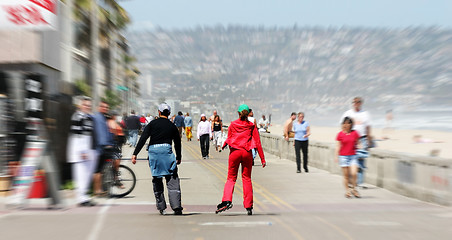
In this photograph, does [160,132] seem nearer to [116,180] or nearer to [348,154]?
[116,180]

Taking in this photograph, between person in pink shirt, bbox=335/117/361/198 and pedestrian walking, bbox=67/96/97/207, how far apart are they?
487cm

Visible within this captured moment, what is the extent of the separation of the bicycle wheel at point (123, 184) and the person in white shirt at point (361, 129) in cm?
484

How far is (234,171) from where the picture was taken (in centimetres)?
1193

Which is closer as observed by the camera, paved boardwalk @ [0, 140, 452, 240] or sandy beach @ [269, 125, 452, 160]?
paved boardwalk @ [0, 140, 452, 240]

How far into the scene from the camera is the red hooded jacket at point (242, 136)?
11.9 m

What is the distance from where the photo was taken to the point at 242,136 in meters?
11.9

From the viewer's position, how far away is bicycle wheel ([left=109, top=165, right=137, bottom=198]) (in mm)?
14047

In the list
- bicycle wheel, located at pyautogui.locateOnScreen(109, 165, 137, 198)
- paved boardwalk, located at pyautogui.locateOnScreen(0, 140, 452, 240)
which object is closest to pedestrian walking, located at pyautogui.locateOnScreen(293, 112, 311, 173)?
paved boardwalk, located at pyautogui.locateOnScreen(0, 140, 452, 240)

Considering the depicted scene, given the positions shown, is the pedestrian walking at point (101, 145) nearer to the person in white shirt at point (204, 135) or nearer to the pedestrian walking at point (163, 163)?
the pedestrian walking at point (163, 163)

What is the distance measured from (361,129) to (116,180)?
545 centimetres

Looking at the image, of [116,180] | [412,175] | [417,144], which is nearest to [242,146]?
[116,180]

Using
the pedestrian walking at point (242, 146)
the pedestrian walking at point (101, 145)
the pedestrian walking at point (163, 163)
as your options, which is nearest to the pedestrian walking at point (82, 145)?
the pedestrian walking at point (101, 145)

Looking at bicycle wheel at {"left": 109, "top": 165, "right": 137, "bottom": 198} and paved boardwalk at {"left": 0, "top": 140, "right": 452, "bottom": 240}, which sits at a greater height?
bicycle wheel at {"left": 109, "top": 165, "right": 137, "bottom": 198}

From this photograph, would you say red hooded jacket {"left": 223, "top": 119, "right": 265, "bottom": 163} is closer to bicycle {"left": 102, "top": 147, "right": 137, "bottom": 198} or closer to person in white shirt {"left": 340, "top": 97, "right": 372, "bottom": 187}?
bicycle {"left": 102, "top": 147, "right": 137, "bottom": 198}
